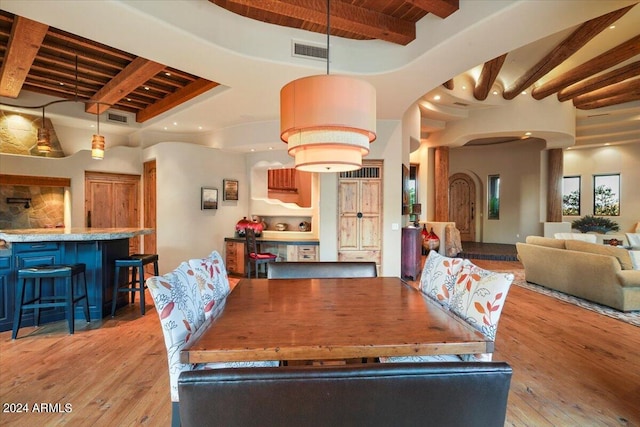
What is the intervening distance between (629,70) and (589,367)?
5.28 m

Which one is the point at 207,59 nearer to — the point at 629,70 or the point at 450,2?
the point at 450,2

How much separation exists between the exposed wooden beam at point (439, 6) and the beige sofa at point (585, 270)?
3.72m

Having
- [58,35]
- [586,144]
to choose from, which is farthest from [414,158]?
[58,35]

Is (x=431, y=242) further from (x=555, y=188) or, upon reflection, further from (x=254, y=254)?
(x=254, y=254)

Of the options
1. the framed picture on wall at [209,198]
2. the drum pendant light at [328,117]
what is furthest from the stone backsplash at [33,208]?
the drum pendant light at [328,117]

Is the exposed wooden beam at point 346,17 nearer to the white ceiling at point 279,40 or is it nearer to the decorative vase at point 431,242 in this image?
the white ceiling at point 279,40

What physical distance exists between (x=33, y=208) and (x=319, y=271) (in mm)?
6073

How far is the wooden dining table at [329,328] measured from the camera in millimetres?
1344

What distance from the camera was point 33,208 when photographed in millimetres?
5871

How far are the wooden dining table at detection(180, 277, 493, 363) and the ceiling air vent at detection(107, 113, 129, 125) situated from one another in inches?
233

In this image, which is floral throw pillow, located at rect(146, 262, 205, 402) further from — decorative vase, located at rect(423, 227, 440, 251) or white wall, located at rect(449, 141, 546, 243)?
white wall, located at rect(449, 141, 546, 243)

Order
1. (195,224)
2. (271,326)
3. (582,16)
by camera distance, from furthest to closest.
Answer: (195,224), (582,16), (271,326)

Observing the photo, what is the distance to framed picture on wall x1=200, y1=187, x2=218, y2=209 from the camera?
626cm

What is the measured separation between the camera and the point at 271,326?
5.19ft
